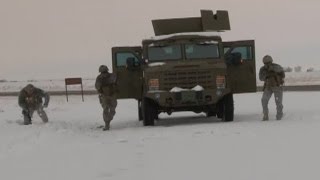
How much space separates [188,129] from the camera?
571 inches

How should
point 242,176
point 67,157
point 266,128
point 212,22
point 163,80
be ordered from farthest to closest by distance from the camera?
point 212,22, point 163,80, point 266,128, point 67,157, point 242,176

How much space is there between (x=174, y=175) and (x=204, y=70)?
845cm

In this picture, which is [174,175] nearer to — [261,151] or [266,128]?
[261,151]

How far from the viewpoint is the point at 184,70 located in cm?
1634

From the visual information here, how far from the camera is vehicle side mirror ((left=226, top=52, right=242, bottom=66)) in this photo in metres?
17.2

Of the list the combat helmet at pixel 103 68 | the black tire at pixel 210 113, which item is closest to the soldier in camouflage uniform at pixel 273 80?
the black tire at pixel 210 113

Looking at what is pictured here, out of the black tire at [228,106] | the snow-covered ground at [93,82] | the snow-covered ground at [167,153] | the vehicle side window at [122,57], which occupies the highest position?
the vehicle side window at [122,57]

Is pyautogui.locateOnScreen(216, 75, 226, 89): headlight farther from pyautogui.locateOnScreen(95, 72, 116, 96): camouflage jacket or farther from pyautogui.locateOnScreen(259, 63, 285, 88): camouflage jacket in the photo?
pyautogui.locateOnScreen(95, 72, 116, 96): camouflage jacket

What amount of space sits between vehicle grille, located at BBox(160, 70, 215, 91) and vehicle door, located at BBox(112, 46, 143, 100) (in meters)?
1.19

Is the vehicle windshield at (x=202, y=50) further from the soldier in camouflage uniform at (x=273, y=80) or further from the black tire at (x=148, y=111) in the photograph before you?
the black tire at (x=148, y=111)

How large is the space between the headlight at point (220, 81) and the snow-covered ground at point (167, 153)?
164 centimetres

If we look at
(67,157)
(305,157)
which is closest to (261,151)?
(305,157)

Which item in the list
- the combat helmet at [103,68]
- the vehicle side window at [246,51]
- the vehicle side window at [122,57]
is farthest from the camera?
the vehicle side window at [246,51]

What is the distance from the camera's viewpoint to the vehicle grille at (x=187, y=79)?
16312mm
